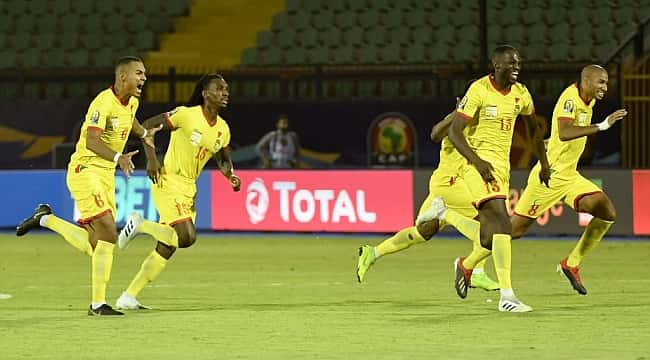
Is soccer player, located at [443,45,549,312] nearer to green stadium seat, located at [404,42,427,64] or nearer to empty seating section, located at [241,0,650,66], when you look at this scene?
empty seating section, located at [241,0,650,66]

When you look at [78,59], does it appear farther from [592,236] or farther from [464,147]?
[464,147]

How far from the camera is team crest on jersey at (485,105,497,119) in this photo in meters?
13.7

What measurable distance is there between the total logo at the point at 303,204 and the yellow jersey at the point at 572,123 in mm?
9260

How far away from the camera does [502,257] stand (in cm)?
1322

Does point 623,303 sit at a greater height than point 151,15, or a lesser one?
lesser

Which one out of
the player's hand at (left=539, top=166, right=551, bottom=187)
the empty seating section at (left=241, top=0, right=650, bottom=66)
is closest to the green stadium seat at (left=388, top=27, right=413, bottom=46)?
the empty seating section at (left=241, top=0, right=650, bottom=66)

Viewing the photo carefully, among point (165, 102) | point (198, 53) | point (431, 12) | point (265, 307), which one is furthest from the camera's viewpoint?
point (198, 53)

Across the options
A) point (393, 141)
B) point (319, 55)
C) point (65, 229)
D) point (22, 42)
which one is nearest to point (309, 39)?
point (319, 55)

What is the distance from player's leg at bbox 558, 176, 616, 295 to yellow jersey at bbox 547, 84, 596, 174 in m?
0.22

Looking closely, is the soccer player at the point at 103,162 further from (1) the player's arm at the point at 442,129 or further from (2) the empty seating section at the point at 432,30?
(2) the empty seating section at the point at 432,30

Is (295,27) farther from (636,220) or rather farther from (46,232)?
(636,220)

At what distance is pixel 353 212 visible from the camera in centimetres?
2486

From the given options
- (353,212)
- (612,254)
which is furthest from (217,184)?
(612,254)

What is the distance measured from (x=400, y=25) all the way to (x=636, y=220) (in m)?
9.22
